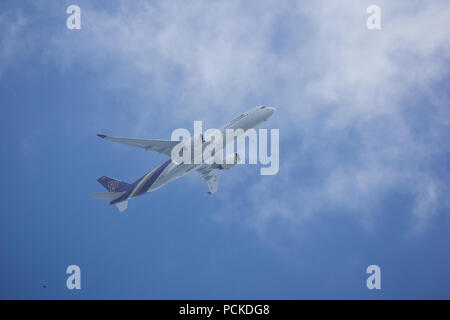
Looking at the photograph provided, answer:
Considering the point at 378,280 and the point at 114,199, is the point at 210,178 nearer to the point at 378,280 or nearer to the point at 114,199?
the point at 114,199

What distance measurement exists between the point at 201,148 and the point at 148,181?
7407 mm

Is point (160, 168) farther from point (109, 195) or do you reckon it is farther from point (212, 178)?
point (212, 178)

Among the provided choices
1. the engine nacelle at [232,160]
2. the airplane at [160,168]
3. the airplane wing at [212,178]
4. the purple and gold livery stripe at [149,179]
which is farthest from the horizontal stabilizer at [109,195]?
the engine nacelle at [232,160]

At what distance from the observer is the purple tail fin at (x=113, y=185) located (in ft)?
195

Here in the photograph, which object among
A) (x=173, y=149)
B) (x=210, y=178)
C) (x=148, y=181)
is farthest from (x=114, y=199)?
(x=210, y=178)

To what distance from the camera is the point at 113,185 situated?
6094 centimetres

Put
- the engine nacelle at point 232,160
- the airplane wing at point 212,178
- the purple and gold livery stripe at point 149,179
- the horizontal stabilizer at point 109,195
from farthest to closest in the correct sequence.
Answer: the airplane wing at point 212,178 < the engine nacelle at point 232,160 < the horizontal stabilizer at point 109,195 < the purple and gold livery stripe at point 149,179

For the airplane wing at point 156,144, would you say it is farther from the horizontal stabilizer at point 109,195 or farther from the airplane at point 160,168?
the horizontal stabilizer at point 109,195

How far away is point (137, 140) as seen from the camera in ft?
185

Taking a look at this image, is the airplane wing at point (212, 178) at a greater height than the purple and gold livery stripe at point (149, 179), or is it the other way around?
the airplane wing at point (212, 178)

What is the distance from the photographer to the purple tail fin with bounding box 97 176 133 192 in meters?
59.4

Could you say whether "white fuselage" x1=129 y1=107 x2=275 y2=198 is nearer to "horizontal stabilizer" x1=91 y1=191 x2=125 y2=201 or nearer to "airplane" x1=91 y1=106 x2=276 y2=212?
"airplane" x1=91 y1=106 x2=276 y2=212

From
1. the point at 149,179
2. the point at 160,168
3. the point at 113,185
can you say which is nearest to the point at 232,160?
the point at 160,168
